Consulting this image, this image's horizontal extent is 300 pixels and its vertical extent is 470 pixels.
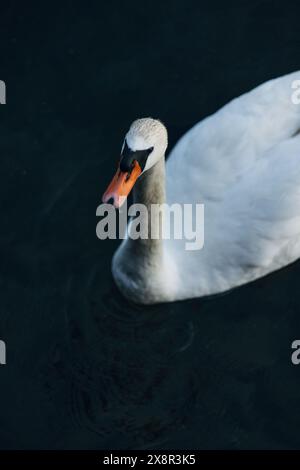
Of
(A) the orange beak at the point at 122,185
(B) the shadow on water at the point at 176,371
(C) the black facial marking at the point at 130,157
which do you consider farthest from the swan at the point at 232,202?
(C) the black facial marking at the point at 130,157

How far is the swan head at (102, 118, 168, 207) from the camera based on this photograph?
6594mm

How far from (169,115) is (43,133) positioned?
121 cm

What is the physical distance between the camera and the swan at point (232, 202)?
25.1 ft

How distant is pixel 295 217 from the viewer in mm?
7719

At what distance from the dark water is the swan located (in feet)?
1.01

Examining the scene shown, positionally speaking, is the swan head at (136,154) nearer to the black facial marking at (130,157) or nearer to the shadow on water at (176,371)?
the black facial marking at (130,157)

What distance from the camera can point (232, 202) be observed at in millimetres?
7680

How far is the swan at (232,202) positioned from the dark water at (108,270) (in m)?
0.31

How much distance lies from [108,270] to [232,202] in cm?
138

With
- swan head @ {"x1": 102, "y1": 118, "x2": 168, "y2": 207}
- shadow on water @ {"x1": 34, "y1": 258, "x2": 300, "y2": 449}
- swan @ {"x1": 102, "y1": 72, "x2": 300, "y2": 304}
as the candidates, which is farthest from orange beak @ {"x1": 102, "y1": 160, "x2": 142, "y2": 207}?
shadow on water @ {"x1": 34, "y1": 258, "x2": 300, "y2": 449}
